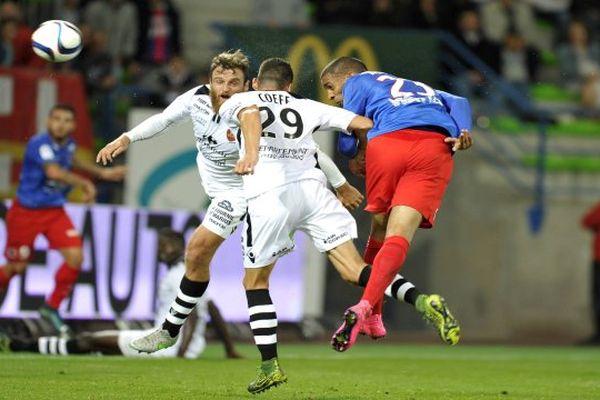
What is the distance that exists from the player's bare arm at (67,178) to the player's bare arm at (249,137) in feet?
19.5

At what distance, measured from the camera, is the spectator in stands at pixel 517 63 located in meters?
22.9

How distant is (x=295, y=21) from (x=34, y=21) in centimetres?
385

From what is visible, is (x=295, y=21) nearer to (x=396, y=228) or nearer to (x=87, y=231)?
(x=87, y=231)

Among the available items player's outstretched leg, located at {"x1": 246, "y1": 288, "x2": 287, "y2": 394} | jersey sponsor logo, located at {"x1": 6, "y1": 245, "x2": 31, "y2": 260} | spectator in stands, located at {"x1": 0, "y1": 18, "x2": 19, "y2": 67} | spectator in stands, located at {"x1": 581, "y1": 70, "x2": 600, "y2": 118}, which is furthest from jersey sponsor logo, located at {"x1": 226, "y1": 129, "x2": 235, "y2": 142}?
spectator in stands, located at {"x1": 581, "y1": 70, "x2": 600, "y2": 118}

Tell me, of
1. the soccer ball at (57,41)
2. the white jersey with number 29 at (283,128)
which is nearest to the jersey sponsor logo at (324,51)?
the soccer ball at (57,41)

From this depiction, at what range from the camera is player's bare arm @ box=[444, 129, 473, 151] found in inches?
419

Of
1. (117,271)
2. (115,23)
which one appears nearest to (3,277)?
(117,271)

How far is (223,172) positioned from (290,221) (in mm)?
1529

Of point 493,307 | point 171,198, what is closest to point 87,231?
point 171,198

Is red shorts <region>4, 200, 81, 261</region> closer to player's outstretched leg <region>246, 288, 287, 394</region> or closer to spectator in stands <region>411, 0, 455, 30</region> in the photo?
player's outstretched leg <region>246, 288, 287, 394</region>

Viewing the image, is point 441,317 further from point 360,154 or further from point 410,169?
point 360,154

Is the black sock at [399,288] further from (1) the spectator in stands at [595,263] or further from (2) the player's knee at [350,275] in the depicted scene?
(1) the spectator in stands at [595,263]

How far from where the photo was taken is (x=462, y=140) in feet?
35.0

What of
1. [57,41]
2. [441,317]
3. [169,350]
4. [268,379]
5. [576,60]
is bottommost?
[169,350]
